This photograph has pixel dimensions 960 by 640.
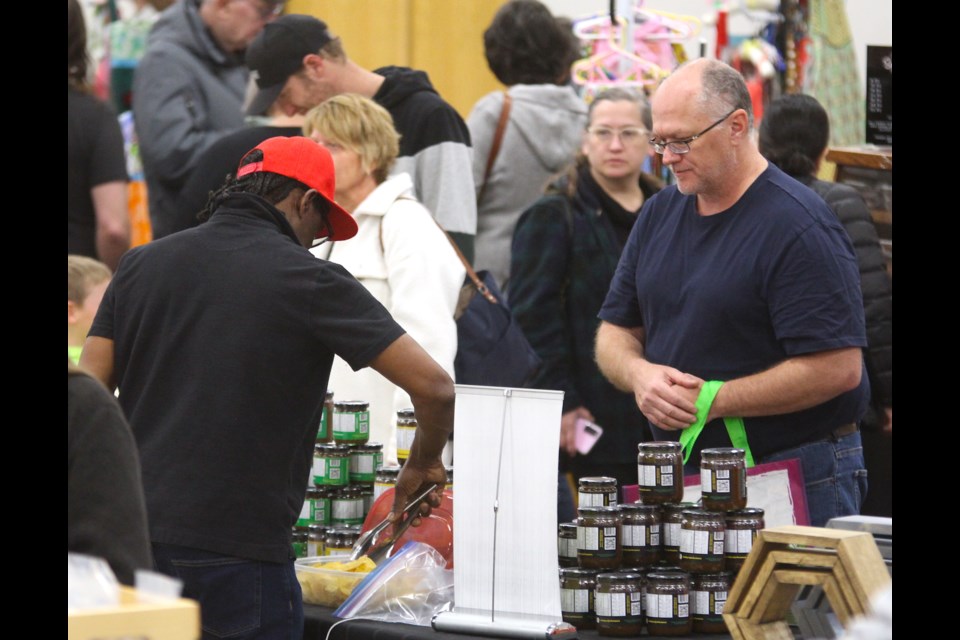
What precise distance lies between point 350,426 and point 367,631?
66 centimetres

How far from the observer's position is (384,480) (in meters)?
3.20

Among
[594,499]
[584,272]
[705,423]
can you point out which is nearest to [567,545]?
[594,499]

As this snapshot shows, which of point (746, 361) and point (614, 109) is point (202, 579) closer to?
point (746, 361)

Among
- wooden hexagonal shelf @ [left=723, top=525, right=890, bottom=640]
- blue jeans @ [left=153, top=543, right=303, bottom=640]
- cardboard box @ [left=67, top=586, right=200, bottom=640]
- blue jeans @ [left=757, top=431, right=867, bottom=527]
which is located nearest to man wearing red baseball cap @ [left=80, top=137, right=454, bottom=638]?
blue jeans @ [left=153, top=543, right=303, bottom=640]

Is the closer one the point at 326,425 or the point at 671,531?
the point at 671,531

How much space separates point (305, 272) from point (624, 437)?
1980 millimetres

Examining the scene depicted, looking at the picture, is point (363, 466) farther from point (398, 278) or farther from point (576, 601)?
point (576, 601)

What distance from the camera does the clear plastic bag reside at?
2.80 metres

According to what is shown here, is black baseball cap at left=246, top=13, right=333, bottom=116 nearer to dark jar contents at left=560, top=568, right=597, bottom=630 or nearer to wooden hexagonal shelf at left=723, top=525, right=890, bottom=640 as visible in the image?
dark jar contents at left=560, top=568, right=597, bottom=630

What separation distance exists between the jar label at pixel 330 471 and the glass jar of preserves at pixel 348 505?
0.03 m

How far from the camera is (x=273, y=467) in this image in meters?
2.63

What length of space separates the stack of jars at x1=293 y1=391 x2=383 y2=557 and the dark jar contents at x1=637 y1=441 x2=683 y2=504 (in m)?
0.74

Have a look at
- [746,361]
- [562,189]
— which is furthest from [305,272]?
[562,189]

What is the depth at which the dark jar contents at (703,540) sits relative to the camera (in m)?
2.66
